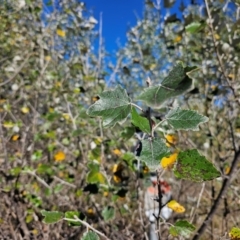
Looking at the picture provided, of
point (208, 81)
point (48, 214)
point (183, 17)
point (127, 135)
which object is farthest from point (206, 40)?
point (48, 214)

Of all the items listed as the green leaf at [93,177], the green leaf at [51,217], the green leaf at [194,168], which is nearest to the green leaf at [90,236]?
the green leaf at [51,217]

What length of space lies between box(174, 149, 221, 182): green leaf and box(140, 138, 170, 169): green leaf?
0.05 metres

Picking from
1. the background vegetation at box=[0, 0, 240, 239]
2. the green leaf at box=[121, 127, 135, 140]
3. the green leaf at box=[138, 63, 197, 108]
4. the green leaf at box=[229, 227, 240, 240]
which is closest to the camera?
the green leaf at box=[138, 63, 197, 108]

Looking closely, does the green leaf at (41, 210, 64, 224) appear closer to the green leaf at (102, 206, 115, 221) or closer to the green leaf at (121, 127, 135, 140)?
the green leaf at (121, 127, 135, 140)

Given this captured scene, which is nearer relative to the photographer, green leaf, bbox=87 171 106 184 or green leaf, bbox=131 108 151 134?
green leaf, bbox=131 108 151 134

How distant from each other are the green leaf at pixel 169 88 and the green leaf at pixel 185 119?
0.18ft

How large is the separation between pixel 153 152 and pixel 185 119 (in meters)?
0.08

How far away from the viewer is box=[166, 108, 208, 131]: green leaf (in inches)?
20.1

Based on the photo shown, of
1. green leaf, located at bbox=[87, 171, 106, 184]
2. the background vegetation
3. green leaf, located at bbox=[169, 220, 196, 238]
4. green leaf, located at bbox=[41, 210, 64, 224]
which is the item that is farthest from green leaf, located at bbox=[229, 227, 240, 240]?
green leaf, located at bbox=[87, 171, 106, 184]

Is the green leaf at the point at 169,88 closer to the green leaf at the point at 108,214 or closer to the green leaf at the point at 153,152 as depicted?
the green leaf at the point at 153,152

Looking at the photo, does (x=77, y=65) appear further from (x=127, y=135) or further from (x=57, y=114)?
(x=127, y=135)

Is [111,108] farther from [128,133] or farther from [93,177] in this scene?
[93,177]

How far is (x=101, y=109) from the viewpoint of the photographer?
0.53m

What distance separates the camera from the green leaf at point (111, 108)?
526 mm
